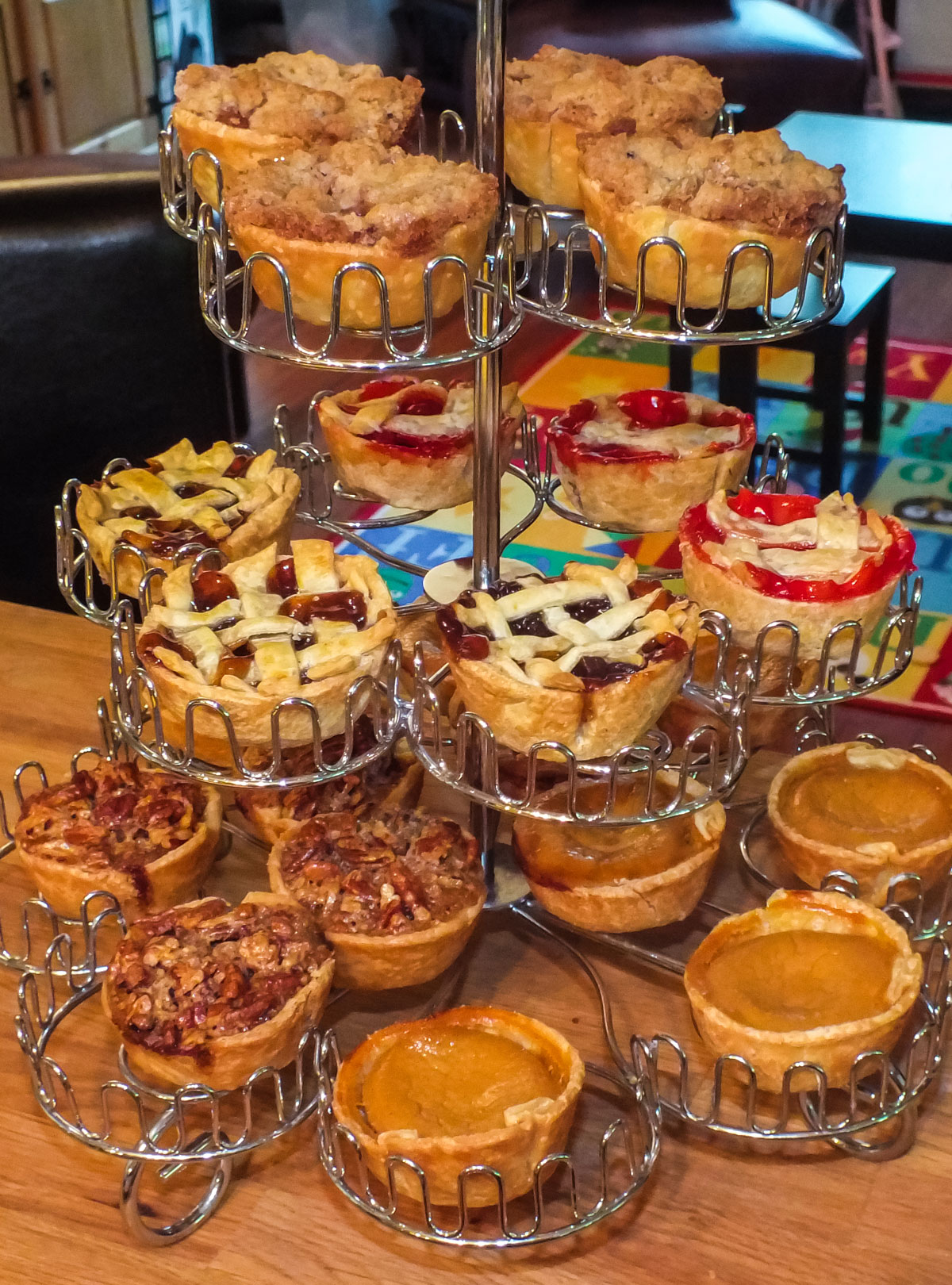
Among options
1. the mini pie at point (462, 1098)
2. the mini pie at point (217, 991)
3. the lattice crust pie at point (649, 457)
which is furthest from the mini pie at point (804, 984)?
the lattice crust pie at point (649, 457)

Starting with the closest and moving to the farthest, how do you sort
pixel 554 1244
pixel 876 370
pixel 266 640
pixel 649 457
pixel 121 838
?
pixel 554 1244, pixel 266 640, pixel 121 838, pixel 649 457, pixel 876 370

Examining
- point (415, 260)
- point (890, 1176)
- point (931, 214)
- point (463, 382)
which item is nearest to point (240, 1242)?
point (890, 1176)

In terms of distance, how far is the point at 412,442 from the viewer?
1.35 meters

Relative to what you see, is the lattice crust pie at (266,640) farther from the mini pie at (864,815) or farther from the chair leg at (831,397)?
the chair leg at (831,397)

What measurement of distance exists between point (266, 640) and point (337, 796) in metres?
0.20

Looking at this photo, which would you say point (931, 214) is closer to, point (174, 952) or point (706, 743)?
point (706, 743)

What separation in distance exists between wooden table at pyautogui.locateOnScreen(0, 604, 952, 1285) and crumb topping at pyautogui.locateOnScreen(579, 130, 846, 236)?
681 mm

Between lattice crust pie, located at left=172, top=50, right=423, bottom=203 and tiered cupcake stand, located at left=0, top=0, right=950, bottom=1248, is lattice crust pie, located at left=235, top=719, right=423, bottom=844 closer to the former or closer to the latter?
tiered cupcake stand, located at left=0, top=0, right=950, bottom=1248

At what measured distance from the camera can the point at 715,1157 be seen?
1021 mm

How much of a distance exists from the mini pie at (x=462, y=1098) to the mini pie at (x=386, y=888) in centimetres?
5

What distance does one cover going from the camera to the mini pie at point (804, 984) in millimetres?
981

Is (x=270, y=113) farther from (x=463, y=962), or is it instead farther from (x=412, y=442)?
(x=463, y=962)

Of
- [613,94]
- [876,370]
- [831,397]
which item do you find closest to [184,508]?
[613,94]

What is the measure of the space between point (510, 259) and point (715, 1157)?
0.68 meters
